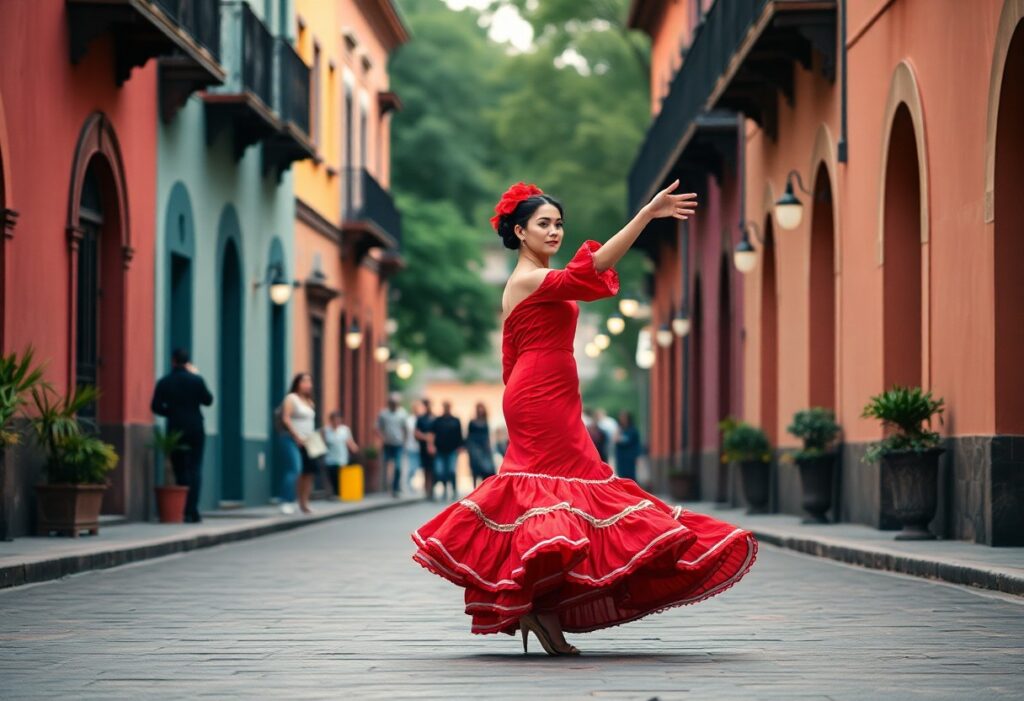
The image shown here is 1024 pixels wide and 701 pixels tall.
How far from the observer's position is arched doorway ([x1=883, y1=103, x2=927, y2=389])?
736 inches

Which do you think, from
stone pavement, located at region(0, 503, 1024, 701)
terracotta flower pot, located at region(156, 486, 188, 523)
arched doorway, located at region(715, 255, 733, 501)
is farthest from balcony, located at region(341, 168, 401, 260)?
stone pavement, located at region(0, 503, 1024, 701)

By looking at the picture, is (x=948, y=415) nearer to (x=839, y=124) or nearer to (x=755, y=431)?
(x=839, y=124)

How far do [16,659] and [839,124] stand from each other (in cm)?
1419

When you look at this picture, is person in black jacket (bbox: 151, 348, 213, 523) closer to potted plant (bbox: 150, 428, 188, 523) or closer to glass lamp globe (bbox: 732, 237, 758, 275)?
potted plant (bbox: 150, 428, 188, 523)

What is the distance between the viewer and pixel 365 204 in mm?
37312

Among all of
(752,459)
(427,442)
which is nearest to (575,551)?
(752,459)

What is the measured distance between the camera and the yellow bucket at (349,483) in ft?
109

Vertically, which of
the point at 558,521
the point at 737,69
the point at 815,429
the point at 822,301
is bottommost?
the point at 558,521

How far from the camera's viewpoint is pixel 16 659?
838 cm

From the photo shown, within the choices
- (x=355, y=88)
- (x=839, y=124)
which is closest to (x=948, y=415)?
(x=839, y=124)

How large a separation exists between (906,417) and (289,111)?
14.1m

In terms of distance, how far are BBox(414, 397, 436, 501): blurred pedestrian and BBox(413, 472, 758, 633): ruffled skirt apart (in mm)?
27716

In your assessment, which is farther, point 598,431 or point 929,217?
point 598,431

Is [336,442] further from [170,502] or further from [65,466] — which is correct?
[65,466]
